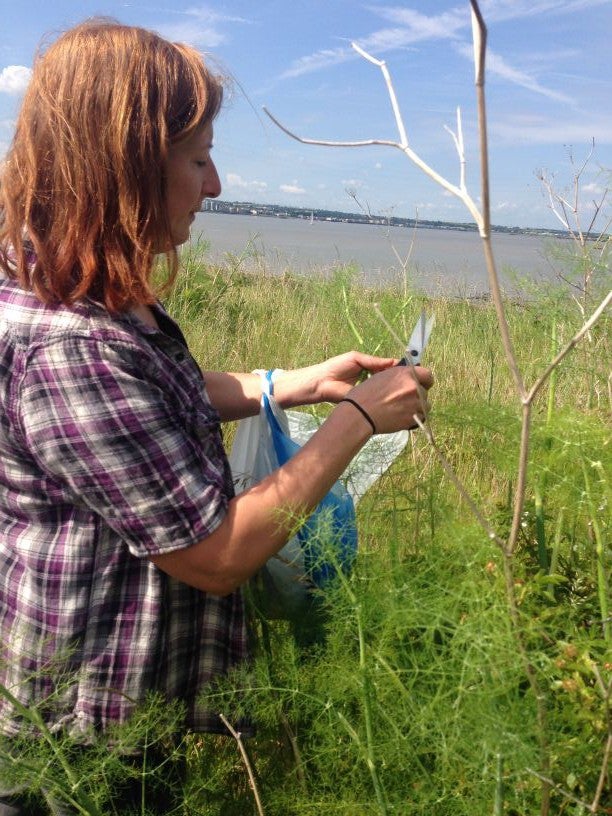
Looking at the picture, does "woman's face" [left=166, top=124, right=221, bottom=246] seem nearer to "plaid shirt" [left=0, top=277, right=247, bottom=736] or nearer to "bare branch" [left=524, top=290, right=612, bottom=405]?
"plaid shirt" [left=0, top=277, right=247, bottom=736]

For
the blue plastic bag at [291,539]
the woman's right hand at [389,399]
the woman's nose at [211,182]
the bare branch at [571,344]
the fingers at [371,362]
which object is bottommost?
the blue plastic bag at [291,539]

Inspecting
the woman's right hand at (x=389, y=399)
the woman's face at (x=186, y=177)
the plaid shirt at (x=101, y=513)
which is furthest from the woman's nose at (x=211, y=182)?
the woman's right hand at (x=389, y=399)

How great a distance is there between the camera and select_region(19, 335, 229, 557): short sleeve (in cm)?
113

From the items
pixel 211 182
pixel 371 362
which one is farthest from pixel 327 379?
pixel 211 182

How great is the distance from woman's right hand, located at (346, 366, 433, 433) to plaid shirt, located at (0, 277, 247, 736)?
0.28 m

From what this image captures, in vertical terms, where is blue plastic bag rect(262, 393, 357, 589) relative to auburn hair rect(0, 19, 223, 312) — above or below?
below

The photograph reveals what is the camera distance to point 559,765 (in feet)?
3.62

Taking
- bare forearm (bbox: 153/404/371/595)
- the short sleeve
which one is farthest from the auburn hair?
bare forearm (bbox: 153/404/371/595)

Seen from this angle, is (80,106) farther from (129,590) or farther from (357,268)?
(357,268)

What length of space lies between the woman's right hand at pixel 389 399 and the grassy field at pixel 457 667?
0.16 metres

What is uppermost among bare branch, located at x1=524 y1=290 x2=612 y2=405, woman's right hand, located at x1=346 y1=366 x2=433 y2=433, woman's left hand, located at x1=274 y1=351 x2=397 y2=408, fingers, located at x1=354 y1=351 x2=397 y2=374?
bare branch, located at x1=524 y1=290 x2=612 y2=405

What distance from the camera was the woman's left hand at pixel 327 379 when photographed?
5.46ft

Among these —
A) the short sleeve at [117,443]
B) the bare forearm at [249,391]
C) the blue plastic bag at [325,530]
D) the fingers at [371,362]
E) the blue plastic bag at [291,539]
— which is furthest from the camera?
the bare forearm at [249,391]

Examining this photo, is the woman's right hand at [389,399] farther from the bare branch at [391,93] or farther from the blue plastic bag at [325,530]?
the bare branch at [391,93]
